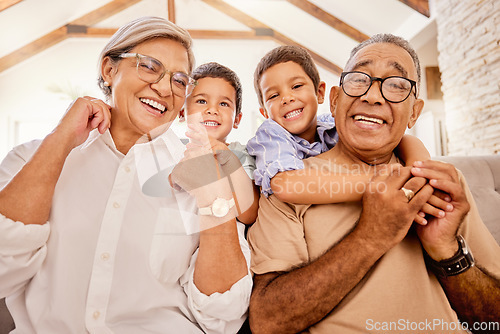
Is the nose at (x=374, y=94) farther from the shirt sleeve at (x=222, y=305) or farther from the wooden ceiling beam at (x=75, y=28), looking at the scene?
the wooden ceiling beam at (x=75, y=28)

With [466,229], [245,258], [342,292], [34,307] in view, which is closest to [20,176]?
[34,307]

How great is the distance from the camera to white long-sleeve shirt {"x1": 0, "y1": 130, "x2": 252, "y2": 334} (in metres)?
1.13

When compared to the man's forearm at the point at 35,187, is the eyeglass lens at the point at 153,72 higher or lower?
higher

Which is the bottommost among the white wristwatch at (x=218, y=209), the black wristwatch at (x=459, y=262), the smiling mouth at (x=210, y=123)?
the black wristwatch at (x=459, y=262)

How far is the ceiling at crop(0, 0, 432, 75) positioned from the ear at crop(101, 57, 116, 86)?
6.53 m

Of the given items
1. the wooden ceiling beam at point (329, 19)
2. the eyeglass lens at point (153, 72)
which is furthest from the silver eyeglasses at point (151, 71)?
the wooden ceiling beam at point (329, 19)

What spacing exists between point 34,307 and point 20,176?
1.53 feet

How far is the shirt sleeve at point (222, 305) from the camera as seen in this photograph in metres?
1.15

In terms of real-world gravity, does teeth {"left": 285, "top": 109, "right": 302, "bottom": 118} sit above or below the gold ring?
above

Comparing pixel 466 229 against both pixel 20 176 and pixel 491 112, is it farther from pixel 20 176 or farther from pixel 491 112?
pixel 491 112

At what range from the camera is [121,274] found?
120 centimetres

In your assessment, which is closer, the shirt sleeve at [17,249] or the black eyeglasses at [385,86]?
the shirt sleeve at [17,249]

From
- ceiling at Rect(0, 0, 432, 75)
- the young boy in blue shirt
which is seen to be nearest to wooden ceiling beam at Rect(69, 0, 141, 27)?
ceiling at Rect(0, 0, 432, 75)

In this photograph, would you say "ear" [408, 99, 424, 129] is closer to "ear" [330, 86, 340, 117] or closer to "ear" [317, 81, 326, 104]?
"ear" [330, 86, 340, 117]
